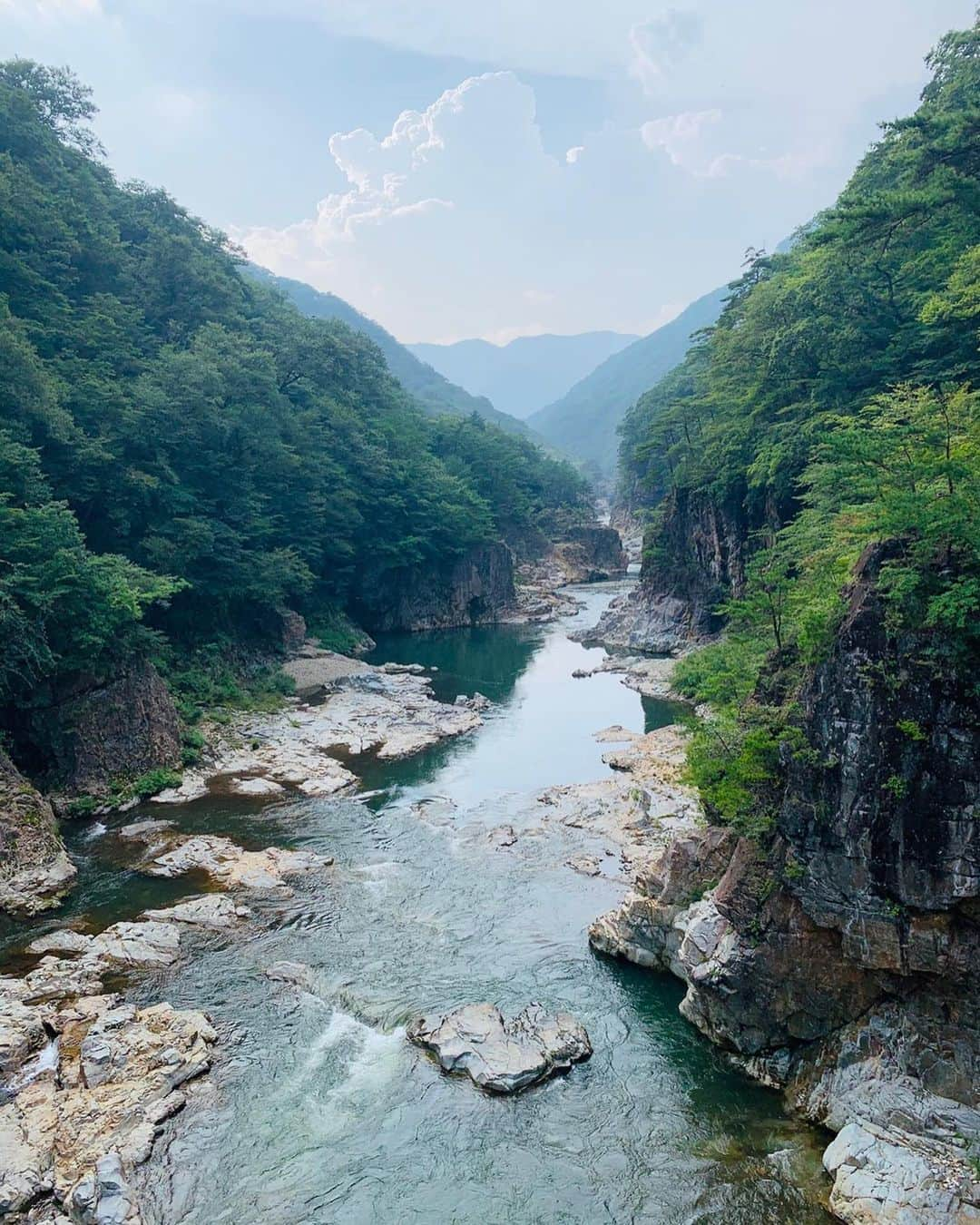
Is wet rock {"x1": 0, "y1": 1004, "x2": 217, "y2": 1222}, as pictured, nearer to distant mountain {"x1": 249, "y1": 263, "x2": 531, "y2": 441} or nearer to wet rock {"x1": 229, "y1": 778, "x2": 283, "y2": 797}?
wet rock {"x1": 229, "y1": 778, "x2": 283, "y2": 797}

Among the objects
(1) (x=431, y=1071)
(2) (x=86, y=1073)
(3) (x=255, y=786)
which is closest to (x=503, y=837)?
(3) (x=255, y=786)

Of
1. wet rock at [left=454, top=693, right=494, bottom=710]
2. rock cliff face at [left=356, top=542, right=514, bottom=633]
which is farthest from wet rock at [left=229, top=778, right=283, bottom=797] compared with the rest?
rock cliff face at [left=356, top=542, right=514, bottom=633]

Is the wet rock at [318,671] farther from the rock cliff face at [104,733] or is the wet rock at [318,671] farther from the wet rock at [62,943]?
the wet rock at [62,943]

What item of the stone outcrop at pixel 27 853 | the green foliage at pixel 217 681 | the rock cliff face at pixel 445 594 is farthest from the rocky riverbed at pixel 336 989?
the rock cliff face at pixel 445 594

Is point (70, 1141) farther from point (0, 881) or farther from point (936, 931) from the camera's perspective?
point (936, 931)

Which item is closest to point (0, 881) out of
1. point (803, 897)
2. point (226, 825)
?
point (226, 825)
